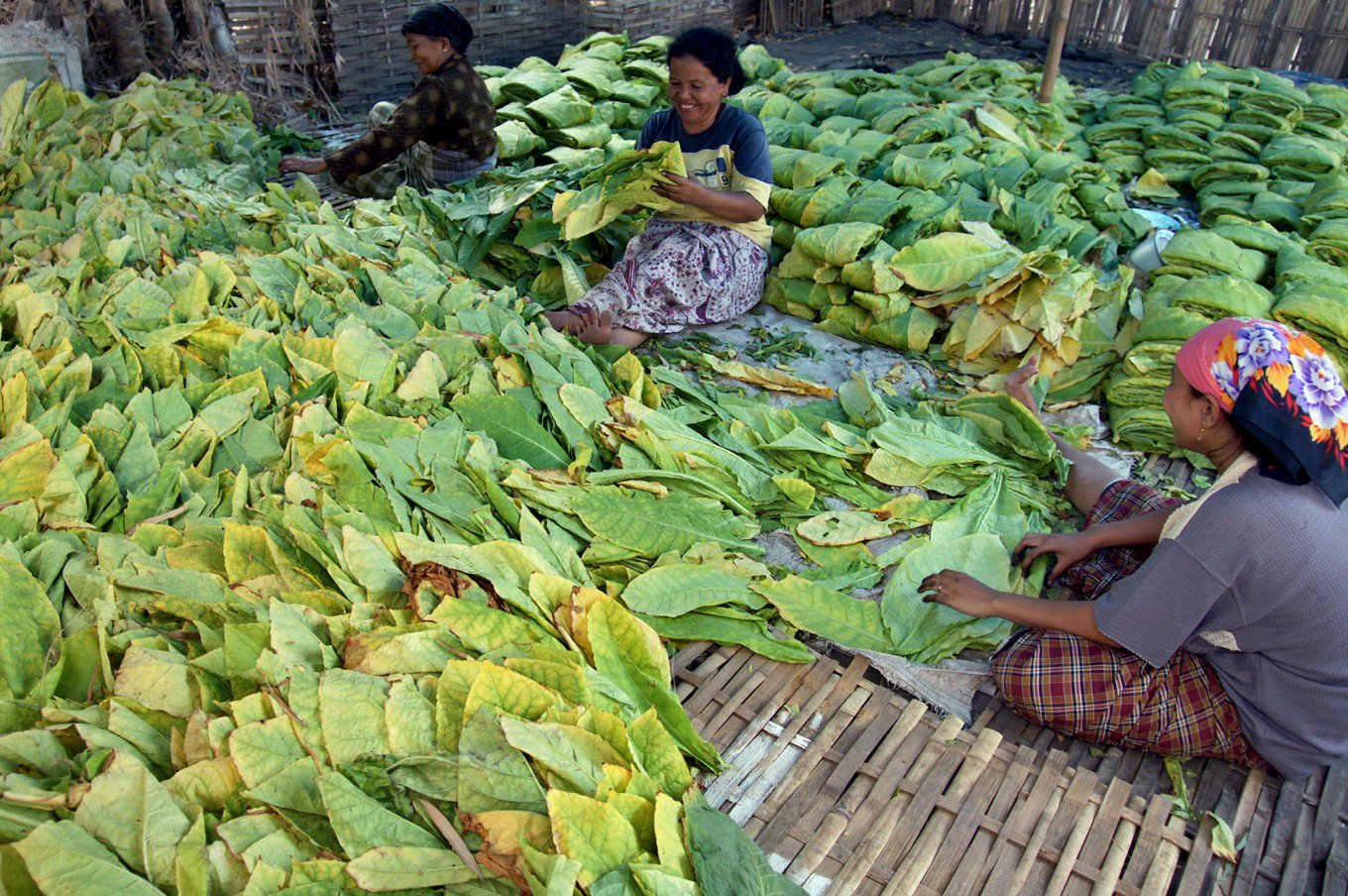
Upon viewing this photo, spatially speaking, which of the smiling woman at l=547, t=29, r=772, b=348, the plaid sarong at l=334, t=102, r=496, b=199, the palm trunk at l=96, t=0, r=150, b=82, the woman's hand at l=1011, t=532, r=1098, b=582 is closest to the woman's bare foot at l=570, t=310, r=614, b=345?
the smiling woman at l=547, t=29, r=772, b=348

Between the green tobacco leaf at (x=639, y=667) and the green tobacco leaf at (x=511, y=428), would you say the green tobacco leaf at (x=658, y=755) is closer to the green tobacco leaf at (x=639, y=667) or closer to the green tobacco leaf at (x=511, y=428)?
the green tobacco leaf at (x=639, y=667)

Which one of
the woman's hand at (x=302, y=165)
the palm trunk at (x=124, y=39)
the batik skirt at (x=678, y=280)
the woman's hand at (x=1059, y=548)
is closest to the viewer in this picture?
the woman's hand at (x=1059, y=548)

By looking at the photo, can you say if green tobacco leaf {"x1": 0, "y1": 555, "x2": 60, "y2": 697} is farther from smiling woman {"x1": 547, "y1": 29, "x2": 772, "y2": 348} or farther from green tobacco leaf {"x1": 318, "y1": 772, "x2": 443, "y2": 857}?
smiling woman {"x1": 547, "y1": 29, "x2": 772, "y2": 348}

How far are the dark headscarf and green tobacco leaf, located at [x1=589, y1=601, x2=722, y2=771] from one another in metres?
2.60

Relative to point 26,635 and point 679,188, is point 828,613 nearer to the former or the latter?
point 26,635

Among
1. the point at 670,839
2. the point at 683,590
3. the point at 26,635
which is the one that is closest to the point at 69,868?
the point at 26,635

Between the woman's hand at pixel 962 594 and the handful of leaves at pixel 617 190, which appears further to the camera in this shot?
the handful of leaves at pixel 617 190

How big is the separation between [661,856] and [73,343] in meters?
1.84

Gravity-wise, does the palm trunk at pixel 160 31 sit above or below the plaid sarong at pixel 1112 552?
above

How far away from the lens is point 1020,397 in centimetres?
250

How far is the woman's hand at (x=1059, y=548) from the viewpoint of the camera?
1.90 metres

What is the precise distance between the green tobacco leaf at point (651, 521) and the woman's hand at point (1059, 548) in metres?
0.58

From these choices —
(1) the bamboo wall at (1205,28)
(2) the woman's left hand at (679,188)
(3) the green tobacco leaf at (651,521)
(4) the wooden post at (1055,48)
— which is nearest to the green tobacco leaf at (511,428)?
(3) the green tobacco leaf at (651,521)

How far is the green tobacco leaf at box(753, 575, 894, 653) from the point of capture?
5.62 feet
